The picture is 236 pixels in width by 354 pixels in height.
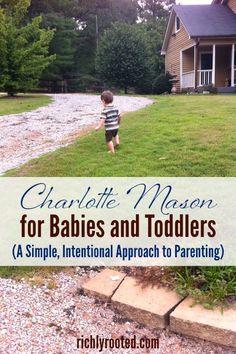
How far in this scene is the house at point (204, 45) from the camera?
67.3ft

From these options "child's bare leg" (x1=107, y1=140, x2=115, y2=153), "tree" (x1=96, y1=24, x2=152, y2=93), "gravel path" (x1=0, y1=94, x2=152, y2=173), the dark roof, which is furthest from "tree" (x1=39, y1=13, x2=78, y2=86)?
"child's bare leg" (x1=107, y1=140, x2=115, y2=153)

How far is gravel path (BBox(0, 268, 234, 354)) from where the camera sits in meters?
2.41

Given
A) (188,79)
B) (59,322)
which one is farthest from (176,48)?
(59,322)

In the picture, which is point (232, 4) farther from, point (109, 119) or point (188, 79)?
point (109, 119)

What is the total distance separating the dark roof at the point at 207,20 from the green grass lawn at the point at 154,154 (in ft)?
47.5

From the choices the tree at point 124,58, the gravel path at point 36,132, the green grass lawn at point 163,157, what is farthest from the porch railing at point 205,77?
the green grass lawn at point 163,157

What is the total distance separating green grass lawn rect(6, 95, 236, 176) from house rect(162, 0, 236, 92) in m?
13.8

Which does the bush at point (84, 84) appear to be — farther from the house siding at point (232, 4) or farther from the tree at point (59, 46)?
the house siding at point (232, 4)

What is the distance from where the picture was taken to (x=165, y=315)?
2.59 metres

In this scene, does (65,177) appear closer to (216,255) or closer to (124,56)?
(216,255)

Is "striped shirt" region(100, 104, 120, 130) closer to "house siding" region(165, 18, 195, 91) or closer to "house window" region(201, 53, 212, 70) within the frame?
"house siding" region(165, 18, 195, 91)

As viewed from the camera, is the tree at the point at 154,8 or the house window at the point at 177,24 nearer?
the house window at the point at 177,24

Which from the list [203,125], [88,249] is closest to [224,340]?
[88,249]

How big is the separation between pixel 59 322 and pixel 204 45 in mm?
20848
